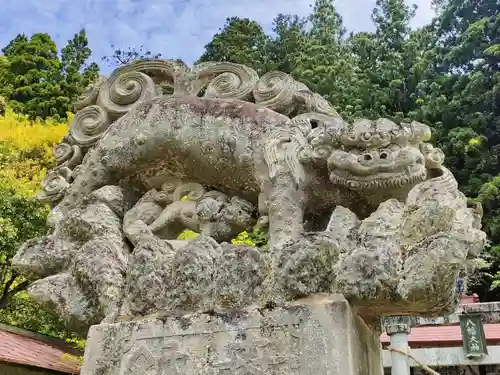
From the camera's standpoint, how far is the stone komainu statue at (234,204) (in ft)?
6.68

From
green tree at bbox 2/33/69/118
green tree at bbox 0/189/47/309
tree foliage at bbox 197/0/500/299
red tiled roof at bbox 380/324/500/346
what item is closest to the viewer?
red tiled roof at bbox 380/324/500/346

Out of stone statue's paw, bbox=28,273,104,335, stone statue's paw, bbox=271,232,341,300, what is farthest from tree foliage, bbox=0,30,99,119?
stone statue's paw, bbox=271,232,341,300

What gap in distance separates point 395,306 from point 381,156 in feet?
1.98

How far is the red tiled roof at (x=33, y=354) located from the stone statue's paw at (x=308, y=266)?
Answer: 5492mm

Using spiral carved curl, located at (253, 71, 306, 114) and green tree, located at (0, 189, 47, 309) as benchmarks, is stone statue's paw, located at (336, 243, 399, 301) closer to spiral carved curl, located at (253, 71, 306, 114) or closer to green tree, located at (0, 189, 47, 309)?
spiral carved curl, located at (253, 71, 306, 114)

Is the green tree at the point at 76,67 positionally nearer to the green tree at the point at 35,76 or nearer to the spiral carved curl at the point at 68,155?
the green tree at the point at 35,76

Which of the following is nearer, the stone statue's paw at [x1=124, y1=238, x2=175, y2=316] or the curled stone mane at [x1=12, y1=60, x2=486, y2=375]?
the curled stone mane at [x1=12, y1=60, x2=486, y2=375]

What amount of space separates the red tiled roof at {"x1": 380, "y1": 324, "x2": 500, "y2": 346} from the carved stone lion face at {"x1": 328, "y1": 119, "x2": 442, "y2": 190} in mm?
4280

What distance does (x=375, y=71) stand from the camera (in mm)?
16656

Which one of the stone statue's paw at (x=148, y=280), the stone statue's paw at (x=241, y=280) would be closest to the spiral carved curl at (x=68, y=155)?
the stone statue's paw at (x=148, y=280)

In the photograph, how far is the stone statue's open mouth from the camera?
2.21m

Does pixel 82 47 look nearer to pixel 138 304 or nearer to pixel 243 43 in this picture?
pixel 243 43

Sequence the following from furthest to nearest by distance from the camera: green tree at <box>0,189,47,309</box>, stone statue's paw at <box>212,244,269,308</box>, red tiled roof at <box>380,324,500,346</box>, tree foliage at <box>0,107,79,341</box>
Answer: tree foliage at <box>0,107,79,341</box>, green tree at <box>0,189,47,309</box>, red tiled roof at <box>380,324,500,346</box>, stone statue's paw at <box>212,244,269,308</box>

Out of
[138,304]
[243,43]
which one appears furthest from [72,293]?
[243,43]
